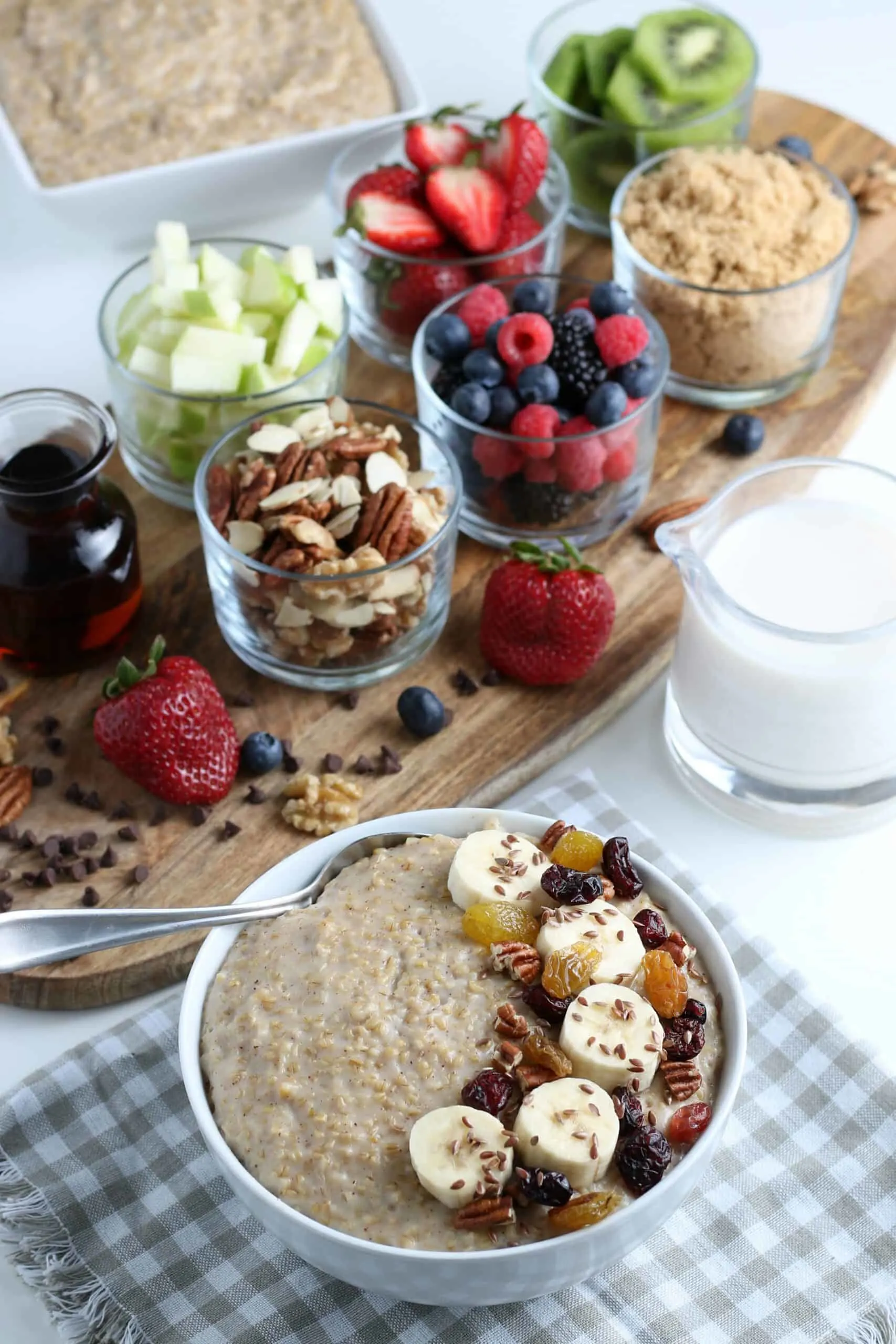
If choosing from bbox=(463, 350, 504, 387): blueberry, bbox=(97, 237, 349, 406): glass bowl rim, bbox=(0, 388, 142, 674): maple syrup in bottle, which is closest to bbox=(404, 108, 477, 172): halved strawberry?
bbox=(97, 237, 349, 406): glass bowl rim

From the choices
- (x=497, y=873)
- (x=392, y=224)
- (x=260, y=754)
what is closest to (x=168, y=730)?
(x=260, y=754)

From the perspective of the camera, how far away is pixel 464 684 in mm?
2297

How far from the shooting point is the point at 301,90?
3.03 m

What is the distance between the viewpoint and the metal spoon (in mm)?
1657

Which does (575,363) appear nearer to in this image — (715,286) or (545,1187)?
(715,286)

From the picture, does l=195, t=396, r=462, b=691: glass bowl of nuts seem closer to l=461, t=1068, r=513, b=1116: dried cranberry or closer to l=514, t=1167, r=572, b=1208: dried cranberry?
l=461, t=1068, r=513, b=1116: dried cranberry

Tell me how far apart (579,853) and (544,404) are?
3.15 ft

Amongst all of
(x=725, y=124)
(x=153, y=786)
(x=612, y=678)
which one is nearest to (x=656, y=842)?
(x=612, y=678)

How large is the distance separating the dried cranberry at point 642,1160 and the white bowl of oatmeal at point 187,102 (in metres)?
2.14

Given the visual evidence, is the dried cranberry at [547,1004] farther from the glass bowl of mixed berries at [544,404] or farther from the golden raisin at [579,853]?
the glass bowl of mixed berries at [544,404]

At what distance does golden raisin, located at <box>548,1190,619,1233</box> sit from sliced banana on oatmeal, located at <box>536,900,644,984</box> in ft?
0.75

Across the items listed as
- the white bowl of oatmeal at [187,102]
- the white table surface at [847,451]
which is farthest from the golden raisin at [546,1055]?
the white bowl of oatmeal at [187,102]

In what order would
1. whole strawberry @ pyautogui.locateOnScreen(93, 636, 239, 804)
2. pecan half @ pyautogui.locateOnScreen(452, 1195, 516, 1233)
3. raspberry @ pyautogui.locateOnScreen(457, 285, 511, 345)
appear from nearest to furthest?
pecan half @ pyautogui.locateOnScreen(452, 1195, 516, 1233), whole strawberry @ pyautogui.locateOnScreen(93, 636, 239, 804), raspberry @ pyautogui.locateOnScreen(457, 285, 511, 345)

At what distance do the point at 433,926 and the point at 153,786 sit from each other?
25.2 inches
